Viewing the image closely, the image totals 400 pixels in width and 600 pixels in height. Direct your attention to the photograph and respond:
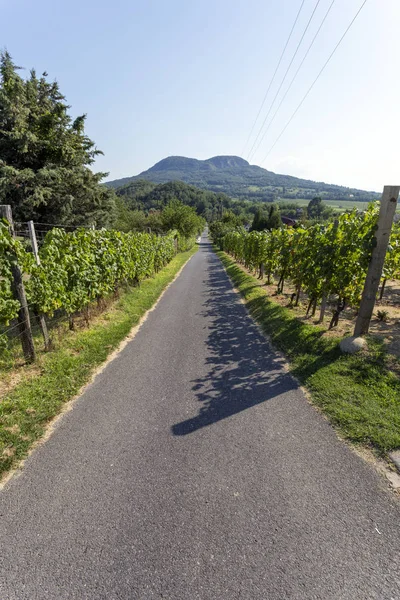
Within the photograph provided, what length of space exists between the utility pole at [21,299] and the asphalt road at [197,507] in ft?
5.40

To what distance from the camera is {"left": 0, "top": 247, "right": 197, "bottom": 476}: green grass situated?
11.2ft

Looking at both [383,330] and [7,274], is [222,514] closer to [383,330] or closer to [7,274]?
[7,274]

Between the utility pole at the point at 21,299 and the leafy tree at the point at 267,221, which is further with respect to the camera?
the leafy tree at the point at 267,221

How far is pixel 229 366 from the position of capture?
5.39 meters

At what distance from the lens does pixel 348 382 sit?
4488mm

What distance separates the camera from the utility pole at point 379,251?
500 centimetres

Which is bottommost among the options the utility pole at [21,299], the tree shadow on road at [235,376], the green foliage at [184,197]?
the tree shadow on road at [235,376]

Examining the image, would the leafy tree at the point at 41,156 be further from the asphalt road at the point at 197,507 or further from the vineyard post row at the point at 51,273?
the asphalt road at the point at 197,507

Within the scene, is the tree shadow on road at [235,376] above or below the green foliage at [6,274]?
below

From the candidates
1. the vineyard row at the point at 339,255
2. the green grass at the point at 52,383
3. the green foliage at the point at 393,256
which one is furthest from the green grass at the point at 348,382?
the green grass at the point at 52,383

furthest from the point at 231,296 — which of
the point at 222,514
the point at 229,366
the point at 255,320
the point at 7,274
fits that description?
the point at 222,514

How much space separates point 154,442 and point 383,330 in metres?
5.77

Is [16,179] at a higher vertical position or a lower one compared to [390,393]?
higher

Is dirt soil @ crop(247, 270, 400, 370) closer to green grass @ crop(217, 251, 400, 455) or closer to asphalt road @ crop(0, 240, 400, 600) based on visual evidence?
green grass @ crop(217, 251, 400, 455)
